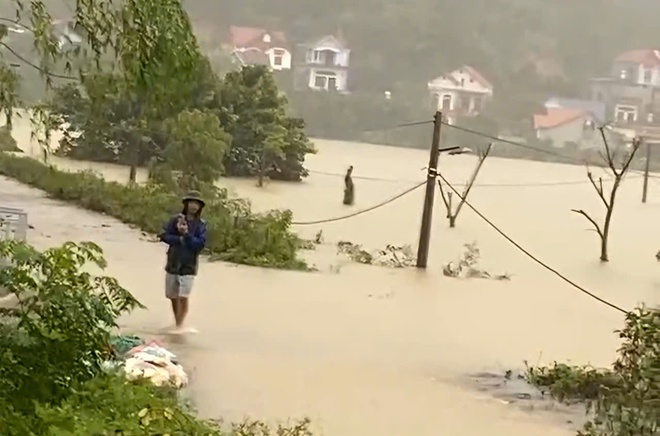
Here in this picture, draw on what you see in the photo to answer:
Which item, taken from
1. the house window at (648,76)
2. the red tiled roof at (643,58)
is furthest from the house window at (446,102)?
the house window at (648,76)

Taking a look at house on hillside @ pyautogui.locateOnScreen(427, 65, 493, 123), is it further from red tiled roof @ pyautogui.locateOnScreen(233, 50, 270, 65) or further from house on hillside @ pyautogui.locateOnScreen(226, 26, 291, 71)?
red tiled roof @ pyautogui.locateOnScreen(233, 50, 270, 65)

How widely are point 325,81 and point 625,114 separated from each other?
17.0 feet

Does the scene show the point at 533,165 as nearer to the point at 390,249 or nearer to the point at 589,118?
the point at 589,118

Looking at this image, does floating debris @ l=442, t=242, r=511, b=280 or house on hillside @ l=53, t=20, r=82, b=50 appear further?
floating debris @ l=442, t=242, r=511, b=280

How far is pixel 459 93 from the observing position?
782 inches

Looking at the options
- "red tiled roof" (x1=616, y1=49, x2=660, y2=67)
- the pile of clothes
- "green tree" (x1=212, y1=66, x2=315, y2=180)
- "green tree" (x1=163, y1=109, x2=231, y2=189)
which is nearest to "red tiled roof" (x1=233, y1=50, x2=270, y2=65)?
"green tree" (x1=212, y1=66, x2=315, y2=180)

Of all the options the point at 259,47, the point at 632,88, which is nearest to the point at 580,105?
the point at 632,88

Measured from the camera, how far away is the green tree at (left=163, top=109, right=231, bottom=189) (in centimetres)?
1243

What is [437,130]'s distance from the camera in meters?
9.54

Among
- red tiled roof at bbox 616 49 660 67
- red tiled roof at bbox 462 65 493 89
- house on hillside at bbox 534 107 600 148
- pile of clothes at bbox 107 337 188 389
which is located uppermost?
red tiled roof at bbox 616 49 660 67

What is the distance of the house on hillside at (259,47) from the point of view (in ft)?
57.7

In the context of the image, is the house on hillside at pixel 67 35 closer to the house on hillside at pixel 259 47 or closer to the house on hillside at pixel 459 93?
the house on hillside at pixel 259 47

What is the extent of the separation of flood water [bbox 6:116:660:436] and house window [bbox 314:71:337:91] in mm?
3642

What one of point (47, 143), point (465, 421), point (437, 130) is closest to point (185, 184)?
point (437, 130)
